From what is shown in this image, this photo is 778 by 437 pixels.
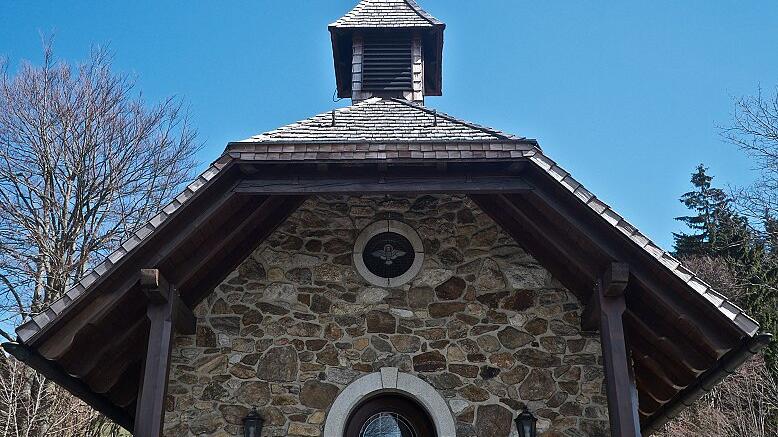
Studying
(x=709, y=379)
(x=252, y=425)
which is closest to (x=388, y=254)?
(x=252, y=425)

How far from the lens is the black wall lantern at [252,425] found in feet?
21.2

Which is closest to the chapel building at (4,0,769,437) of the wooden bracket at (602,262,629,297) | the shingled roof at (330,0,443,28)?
the wooden bracket at (602,262,629,297)

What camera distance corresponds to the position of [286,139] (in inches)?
245

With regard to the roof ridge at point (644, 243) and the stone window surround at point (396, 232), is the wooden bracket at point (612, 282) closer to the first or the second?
the roof ridge at point (644, 243)

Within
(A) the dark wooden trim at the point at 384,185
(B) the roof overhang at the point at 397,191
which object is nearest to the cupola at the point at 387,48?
(B) the roof overhang at the point at 397,191

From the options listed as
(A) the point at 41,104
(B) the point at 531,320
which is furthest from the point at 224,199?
(A) the point at 41,104

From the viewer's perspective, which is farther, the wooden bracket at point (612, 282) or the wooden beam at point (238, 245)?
the wooden beam at point (238, 245)

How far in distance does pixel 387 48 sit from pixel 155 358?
676 centimetres

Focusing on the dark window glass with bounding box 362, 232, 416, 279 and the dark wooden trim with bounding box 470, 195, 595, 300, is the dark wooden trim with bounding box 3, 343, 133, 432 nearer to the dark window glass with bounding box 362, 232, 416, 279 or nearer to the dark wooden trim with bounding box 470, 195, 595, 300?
the dark window glass with bounding box 362, 232, 416, 279

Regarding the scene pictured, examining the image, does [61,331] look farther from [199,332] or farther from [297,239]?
[297,239]

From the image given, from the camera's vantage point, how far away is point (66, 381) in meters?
6.08

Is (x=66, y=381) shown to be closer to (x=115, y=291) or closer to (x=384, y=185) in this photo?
(x=115, y=291)

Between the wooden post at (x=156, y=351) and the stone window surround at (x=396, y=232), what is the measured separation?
1.82 m

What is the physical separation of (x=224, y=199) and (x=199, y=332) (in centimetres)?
160
